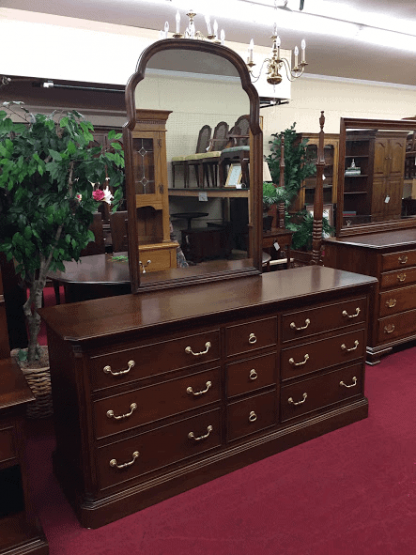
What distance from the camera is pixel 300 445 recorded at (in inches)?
98.0

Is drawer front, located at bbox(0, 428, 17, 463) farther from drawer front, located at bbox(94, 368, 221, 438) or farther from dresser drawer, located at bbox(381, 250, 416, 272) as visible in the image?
dresser drawer, located at bbox(381, 250, 416, 272)

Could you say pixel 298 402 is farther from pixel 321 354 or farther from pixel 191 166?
pixel 191 166

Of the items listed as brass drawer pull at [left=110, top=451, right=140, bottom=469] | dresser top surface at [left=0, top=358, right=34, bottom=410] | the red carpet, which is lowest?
the red carpet

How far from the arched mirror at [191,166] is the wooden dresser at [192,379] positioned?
21cm

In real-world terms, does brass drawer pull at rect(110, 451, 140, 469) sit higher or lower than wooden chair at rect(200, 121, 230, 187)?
lower

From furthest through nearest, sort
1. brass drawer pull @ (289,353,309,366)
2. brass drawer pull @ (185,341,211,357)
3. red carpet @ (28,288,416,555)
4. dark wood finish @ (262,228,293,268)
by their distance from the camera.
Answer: dark wood finish @ (262,228,293,268) < brass drawer pull @ (289,353,309,366) < brass drawer pull @ (185,341,211,357) < red carpet @ (28,288,416,555)

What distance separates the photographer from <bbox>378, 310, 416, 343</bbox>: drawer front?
3539 millimetres

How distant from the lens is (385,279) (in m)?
3.46

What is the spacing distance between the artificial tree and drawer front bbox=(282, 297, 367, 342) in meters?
1.12

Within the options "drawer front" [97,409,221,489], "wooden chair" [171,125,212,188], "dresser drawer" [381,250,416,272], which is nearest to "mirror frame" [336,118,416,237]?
"dresser drawer" [381,250,416,272]

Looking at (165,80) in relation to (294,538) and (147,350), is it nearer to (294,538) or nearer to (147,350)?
(147,350)

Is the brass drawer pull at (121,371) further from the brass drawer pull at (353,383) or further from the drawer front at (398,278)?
the drawer front at (398,278)

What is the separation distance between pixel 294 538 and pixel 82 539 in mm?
850

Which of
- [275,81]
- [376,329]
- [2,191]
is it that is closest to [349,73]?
[275,81]
